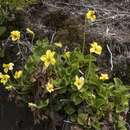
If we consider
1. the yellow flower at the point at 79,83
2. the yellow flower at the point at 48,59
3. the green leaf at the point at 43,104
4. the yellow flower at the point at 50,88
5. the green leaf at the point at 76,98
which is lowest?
the green leaf at the point at 43,104

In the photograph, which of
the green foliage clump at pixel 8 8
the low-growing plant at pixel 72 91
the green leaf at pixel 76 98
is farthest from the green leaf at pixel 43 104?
the green foliage clump at pixel 8 8

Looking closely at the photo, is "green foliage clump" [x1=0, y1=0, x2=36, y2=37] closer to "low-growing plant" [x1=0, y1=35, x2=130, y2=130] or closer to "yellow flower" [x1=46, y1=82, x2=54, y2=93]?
"low-growing plant" [x1=0, y1=35, x2=130, y2=130]

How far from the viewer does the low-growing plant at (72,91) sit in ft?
10.1

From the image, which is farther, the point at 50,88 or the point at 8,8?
the point at 8,8

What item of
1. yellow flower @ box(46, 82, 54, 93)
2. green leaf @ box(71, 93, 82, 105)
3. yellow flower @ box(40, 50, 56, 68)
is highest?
yellow flower @ box(40, 50, 56, 68)

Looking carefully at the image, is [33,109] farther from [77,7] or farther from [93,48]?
[77,7]

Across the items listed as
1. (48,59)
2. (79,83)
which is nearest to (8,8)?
(48,59)

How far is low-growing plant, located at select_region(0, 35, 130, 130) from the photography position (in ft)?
10.1

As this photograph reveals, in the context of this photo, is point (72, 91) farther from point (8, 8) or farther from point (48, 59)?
point (8, 8)

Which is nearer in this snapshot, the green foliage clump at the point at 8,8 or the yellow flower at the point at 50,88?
the yellow flower at the point at 50,88

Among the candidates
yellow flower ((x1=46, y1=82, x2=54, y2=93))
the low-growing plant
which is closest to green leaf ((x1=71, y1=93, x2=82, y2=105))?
the low-growing plant

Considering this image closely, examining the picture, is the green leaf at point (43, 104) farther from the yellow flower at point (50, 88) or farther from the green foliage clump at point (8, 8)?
the green foliage clump at point (8, 8)

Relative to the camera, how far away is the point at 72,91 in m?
3.12

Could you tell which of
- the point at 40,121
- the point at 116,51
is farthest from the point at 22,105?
the point at 116,51
